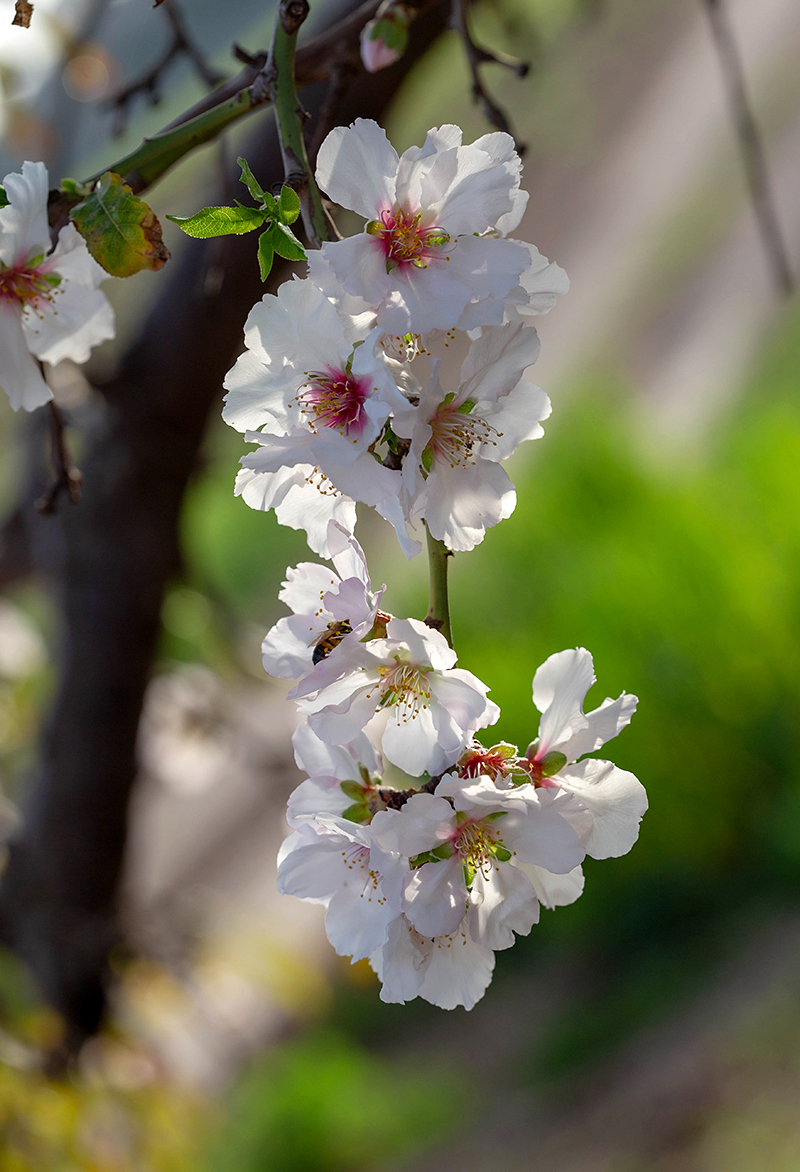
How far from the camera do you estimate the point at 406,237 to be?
38 cm

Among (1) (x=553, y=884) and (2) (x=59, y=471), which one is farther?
(2) (x=59, y=471)

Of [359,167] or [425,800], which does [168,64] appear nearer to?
[359,167]

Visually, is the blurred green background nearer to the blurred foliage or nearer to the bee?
the blurred foliage

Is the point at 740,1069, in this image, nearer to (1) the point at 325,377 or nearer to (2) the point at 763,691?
(2) the point at 763,691

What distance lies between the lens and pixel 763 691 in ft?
8.12

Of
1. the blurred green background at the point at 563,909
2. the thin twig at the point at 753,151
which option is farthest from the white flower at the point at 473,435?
the blurred green background at the point at 563,909

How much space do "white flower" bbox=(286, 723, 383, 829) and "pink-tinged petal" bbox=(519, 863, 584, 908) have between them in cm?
8

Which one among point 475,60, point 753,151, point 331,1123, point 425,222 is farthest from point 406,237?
point 331,1123

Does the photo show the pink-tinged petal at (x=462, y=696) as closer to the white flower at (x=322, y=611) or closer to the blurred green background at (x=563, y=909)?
the white flower at (x=322, y=611)

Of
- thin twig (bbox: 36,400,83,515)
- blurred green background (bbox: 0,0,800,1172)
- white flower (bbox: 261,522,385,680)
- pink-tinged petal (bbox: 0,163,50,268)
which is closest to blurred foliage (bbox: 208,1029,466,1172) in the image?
blurred green background (bbox: 0,0,800,1172)

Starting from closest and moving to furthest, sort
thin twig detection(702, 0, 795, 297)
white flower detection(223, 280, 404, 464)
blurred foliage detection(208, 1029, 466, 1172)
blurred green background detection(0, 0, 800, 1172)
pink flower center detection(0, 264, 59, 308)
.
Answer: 1. white flower detection(223, 280, 404, 464)
2. pink flower center detection(0, 264, 59, 308)
3. thin twig detection(702, 0, 795, 297)
4. blurred green background detection(0, 0, 800, 1172)
5. blurred foliage detection(208, 1029, 466, 1172)

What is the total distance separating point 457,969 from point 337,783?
0.09m

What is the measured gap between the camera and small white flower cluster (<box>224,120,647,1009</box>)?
36cm

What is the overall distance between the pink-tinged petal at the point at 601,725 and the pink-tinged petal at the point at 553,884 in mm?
52
